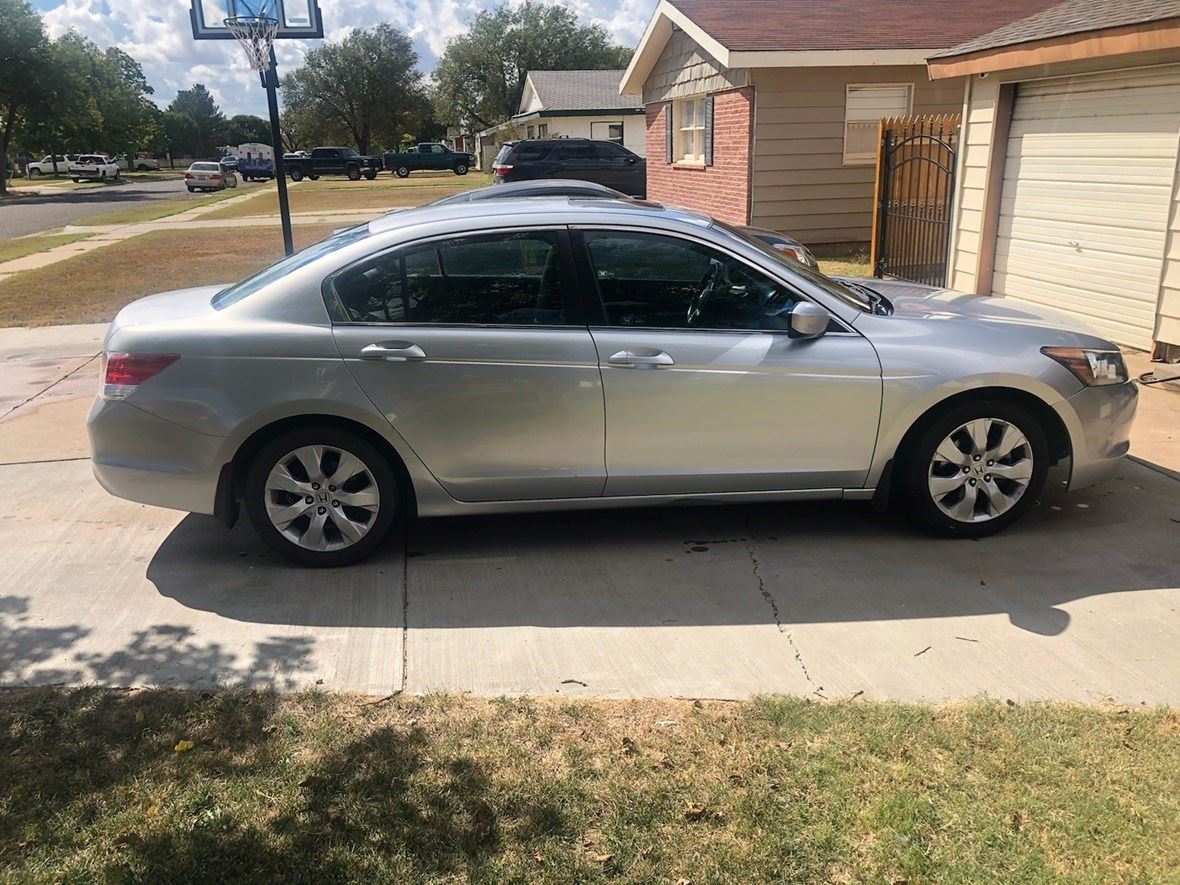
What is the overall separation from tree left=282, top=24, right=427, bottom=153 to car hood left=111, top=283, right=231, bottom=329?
74.7 m

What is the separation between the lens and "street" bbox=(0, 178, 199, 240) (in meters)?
28.0

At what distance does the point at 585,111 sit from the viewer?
42.2 meters

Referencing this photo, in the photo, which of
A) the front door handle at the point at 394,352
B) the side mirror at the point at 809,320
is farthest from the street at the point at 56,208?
the side mirror at the point at 809,320

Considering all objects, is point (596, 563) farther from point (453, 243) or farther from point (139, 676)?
point (139, 676)

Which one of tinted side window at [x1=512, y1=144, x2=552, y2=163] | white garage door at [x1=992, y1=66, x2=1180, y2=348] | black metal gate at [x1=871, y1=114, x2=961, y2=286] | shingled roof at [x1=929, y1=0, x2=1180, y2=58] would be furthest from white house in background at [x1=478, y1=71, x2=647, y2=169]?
white garage door at [x1=992, y1=66, x2=1180, y2=348]

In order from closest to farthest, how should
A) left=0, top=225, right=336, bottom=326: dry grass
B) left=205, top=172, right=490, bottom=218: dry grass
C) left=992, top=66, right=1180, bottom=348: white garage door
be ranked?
left=992, top=66, right=1180, bottom=348: white garage door, left=0, top=225, right=336, bottom=326: dry grass, left=205, top=172, right=490, bottom=218: dry grass

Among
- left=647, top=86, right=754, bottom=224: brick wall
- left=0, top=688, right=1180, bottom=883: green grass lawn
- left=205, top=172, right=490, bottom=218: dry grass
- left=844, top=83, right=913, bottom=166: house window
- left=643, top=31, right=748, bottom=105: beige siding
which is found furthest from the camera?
left=205, top=172, right=490, bottom=218: dry grass

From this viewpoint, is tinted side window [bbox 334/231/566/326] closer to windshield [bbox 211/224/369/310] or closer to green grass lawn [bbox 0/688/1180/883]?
windshield [bbox 211/224/369/310]

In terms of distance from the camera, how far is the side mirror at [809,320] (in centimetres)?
436

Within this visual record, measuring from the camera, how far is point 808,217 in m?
16.2

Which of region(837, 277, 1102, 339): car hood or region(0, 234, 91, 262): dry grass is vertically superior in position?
region(837, 277, 1102, 339): car hood

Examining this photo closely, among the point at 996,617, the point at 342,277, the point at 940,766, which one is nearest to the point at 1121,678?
the point at 996,617

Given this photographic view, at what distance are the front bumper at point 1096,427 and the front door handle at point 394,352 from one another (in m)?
2.98

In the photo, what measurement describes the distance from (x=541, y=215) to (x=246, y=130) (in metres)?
128
